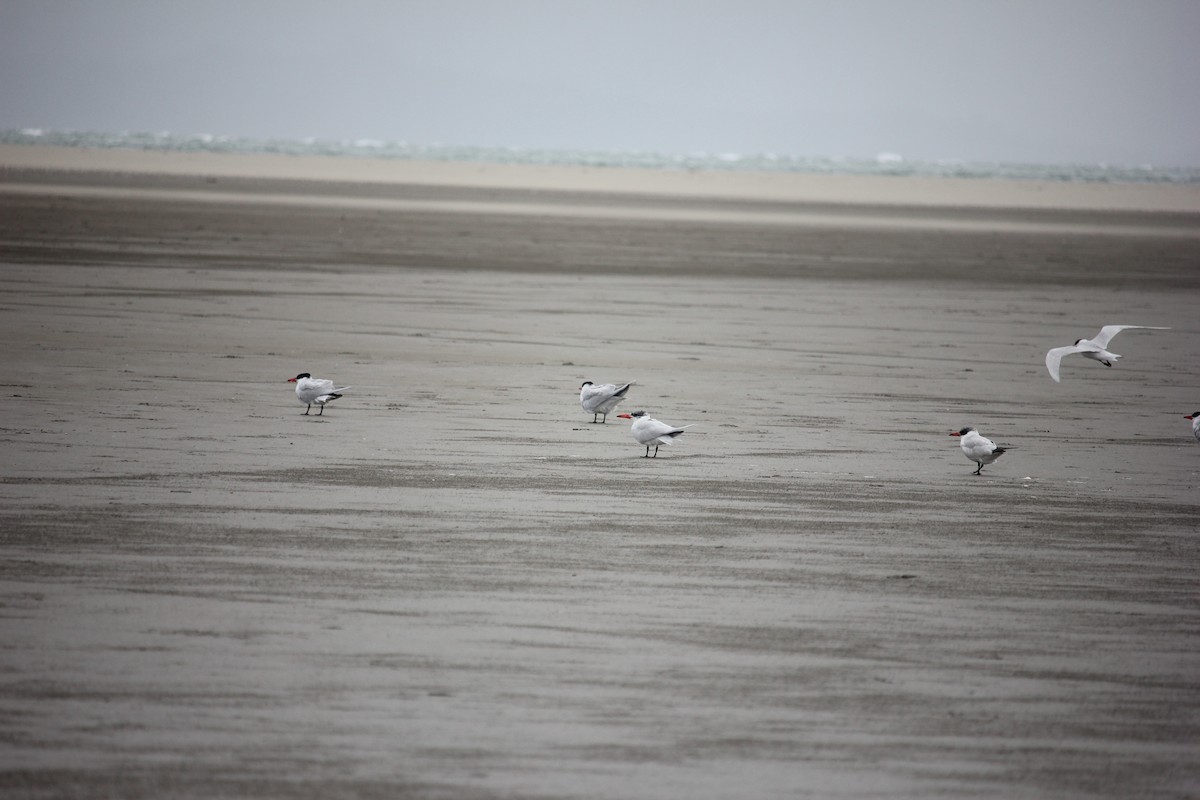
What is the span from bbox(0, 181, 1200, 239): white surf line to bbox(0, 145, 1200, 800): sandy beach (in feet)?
76.8

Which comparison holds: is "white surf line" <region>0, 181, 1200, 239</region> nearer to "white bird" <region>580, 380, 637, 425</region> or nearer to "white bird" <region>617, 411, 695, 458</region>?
"white bird" <region>580, 380, 637, 425</region>

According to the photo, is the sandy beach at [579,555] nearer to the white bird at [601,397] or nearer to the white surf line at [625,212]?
the white bird at [601,397]

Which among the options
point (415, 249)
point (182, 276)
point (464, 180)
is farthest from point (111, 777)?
point (464, 180)

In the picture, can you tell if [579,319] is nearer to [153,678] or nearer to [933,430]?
[933,430]

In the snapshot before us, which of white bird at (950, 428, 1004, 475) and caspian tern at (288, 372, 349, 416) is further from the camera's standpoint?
caspian tern at (288, 372, 349, 416)

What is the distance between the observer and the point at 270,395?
1377 cm

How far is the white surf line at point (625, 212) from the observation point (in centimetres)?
4484

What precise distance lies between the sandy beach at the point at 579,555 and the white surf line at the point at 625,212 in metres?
23.4

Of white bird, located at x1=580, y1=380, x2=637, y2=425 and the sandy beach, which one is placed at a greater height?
white bird, located at x1=580, y1=380, x2=637, y2=425

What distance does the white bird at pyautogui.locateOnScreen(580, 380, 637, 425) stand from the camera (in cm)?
1254

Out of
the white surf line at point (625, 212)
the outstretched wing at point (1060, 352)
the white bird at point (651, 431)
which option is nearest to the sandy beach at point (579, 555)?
the white bird at point (651, 431)

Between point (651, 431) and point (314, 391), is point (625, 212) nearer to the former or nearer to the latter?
point (314, 391)

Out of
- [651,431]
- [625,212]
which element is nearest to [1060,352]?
[651,431]

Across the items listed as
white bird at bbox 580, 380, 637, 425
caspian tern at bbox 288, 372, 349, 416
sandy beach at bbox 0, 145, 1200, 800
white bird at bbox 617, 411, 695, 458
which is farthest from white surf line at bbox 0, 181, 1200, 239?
white bird at bbox 617, 411, 695, 458
